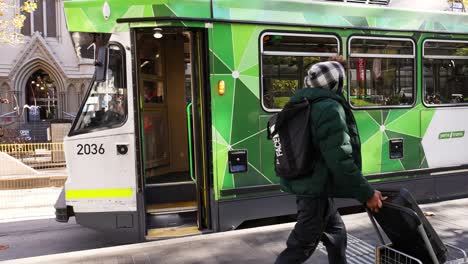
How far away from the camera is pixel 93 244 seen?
19.3ft

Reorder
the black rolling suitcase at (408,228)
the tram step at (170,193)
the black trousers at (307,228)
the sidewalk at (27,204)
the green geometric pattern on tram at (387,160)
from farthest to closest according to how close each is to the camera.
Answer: the sidewalk at (27,204) < the green geometric pattern on tram at (387,160) < the tram step at (170,193) < the black trousers at (307,228) < the black rolling suitcase at (408,228)

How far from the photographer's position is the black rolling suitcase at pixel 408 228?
287cm

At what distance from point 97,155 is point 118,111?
1.79 ft

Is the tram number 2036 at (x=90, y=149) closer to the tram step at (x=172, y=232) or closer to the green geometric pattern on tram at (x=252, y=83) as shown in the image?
the tram step at (x=172, y=232)

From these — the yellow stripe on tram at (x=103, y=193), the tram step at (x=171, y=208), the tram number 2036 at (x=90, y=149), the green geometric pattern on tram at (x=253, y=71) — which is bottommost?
the tram step at (x=171, y=208)

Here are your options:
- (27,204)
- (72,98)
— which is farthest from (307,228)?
(72,98)

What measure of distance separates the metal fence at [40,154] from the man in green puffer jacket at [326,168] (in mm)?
12031

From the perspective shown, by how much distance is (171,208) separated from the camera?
5.29 m

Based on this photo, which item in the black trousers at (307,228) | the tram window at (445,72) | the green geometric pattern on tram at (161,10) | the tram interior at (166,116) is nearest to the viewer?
Answer: the black trousers at (307,228)

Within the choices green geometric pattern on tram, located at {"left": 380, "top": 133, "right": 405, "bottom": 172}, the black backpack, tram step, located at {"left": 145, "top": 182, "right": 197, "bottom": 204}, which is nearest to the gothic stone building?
tram step, located at {"left": 145, "top": 182, "right": 197, "bottom": 204}

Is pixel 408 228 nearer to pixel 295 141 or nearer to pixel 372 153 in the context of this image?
pixel 295 141

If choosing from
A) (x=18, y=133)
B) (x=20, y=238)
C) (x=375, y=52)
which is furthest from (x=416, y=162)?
(x=18, y=133)

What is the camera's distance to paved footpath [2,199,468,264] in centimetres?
430

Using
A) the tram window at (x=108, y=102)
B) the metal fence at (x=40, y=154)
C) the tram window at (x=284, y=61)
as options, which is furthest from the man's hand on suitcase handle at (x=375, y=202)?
the metal fence at (x=40, y=154)
